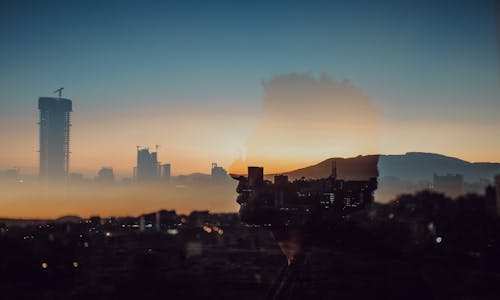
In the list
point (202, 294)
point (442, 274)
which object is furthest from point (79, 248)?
point (442, 274)

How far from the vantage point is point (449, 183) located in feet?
168

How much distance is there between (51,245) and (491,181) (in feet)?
154

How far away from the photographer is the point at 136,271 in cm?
4638

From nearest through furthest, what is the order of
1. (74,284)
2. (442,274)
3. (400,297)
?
(400,297)
(74,284)
(442,274)

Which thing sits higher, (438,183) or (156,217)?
(438,183)

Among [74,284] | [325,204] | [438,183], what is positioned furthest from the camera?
[325,204]

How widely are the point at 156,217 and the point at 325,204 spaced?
44.1 metres

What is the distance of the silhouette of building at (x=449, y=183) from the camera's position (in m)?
49.2

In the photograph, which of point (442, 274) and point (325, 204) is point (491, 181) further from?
point (325, 204)

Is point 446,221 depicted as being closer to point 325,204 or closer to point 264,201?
point 325,204

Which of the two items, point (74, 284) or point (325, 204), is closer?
point (74, 284)

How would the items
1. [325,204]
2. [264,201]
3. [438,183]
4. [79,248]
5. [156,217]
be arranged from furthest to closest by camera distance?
1. [264,201]
2. [325,204]
3. [156,217]
4. [79,248]
5. [438,183]

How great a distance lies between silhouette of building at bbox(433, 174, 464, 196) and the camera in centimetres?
4916

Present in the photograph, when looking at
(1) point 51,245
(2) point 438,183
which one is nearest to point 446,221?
(2) point 438,183
